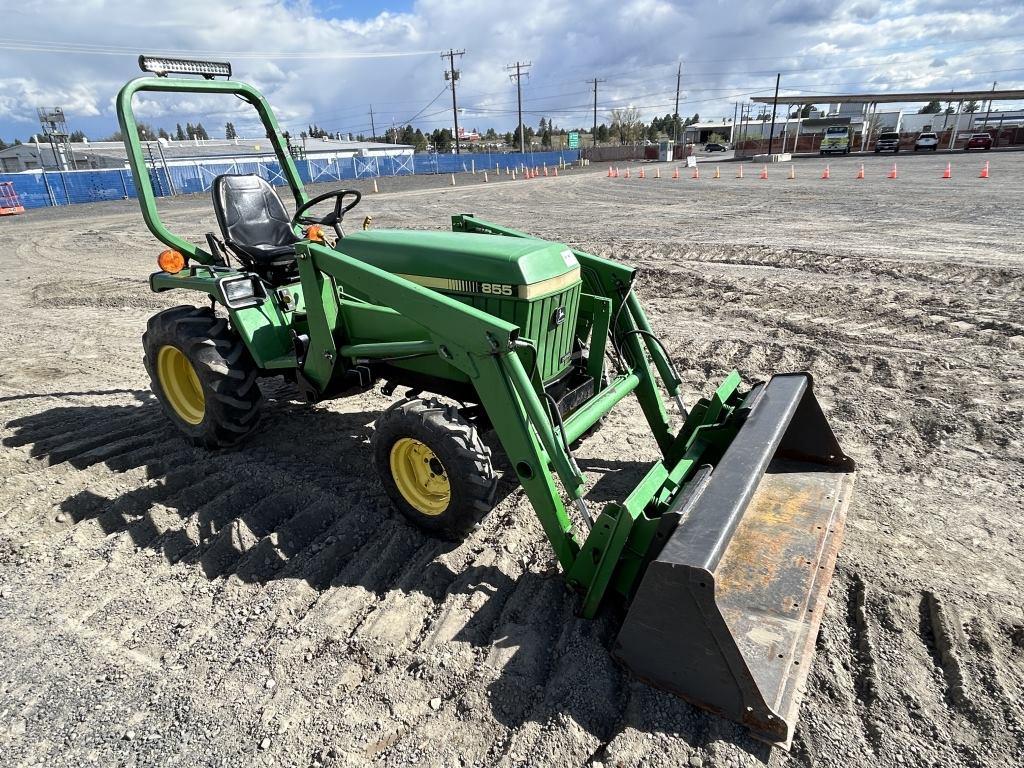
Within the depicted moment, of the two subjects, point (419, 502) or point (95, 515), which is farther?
point (95, 515)

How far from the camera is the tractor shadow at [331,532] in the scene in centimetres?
246

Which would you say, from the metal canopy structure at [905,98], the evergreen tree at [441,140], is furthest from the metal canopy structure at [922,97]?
the evergreen tree at [441,140]

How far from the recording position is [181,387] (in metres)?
4.63

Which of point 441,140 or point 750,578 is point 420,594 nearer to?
point 750,578

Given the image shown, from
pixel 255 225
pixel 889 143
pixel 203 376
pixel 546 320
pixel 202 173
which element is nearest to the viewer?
pixel 546 320

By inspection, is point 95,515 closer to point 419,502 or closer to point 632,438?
point 419,502

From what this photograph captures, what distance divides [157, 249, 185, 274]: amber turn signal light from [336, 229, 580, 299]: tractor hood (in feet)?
3.92

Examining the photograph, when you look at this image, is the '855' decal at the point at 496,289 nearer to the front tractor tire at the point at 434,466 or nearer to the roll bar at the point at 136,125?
the front tractor tire at the point at 434,466

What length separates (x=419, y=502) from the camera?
3.46 m

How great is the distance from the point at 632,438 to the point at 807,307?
3856 mm

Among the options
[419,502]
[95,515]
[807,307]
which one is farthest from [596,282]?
[807,307]

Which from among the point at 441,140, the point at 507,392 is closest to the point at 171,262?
the point at 507,392

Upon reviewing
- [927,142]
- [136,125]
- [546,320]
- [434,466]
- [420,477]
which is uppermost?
[136,125]

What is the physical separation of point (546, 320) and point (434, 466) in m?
1.00
